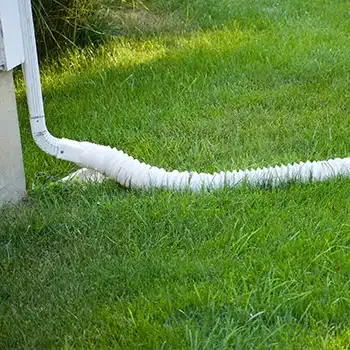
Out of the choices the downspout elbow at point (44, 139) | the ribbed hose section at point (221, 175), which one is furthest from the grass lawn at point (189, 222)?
the downspout elbow at point (44, 139)

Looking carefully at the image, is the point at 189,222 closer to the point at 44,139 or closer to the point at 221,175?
the point at 221,175

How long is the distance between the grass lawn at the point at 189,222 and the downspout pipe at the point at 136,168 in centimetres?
5

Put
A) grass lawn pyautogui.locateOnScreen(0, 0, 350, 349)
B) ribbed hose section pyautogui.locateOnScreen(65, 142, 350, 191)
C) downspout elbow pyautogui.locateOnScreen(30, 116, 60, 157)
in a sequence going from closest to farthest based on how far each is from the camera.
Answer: grass lawn pyautogui.locateOnScreen(0, 0, 350, 349) < ribbed hose section pyautogui.locateOnScreen(65, 142, 350, 191) < downspout elbow pyautogui.locateOnScreen(30, 116, 60, 157)

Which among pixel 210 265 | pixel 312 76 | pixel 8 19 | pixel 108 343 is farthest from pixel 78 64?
pixel 108 343

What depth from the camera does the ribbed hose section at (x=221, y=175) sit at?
294cm

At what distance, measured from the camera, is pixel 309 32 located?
5113 mm

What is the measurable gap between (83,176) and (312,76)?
1.68 m

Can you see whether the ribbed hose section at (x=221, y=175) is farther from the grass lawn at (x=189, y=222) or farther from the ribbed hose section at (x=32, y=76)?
the ribbed hose section at (x=32, y=76)

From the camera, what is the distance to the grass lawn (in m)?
2.13

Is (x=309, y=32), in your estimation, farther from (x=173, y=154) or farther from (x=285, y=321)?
(x=285, y=321)

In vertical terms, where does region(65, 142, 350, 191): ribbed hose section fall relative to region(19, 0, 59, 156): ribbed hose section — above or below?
below

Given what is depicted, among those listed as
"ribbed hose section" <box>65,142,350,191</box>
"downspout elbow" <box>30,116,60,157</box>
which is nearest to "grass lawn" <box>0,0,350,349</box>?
"ribbed hose section" <box>65,142,350,191</box>

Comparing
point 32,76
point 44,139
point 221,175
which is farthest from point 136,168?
point 32,76

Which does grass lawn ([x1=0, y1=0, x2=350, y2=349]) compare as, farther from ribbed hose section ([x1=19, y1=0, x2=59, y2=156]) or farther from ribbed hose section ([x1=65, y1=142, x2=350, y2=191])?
ribbed hose section ([x1=19, y1=0, x2=59, y2=156])
